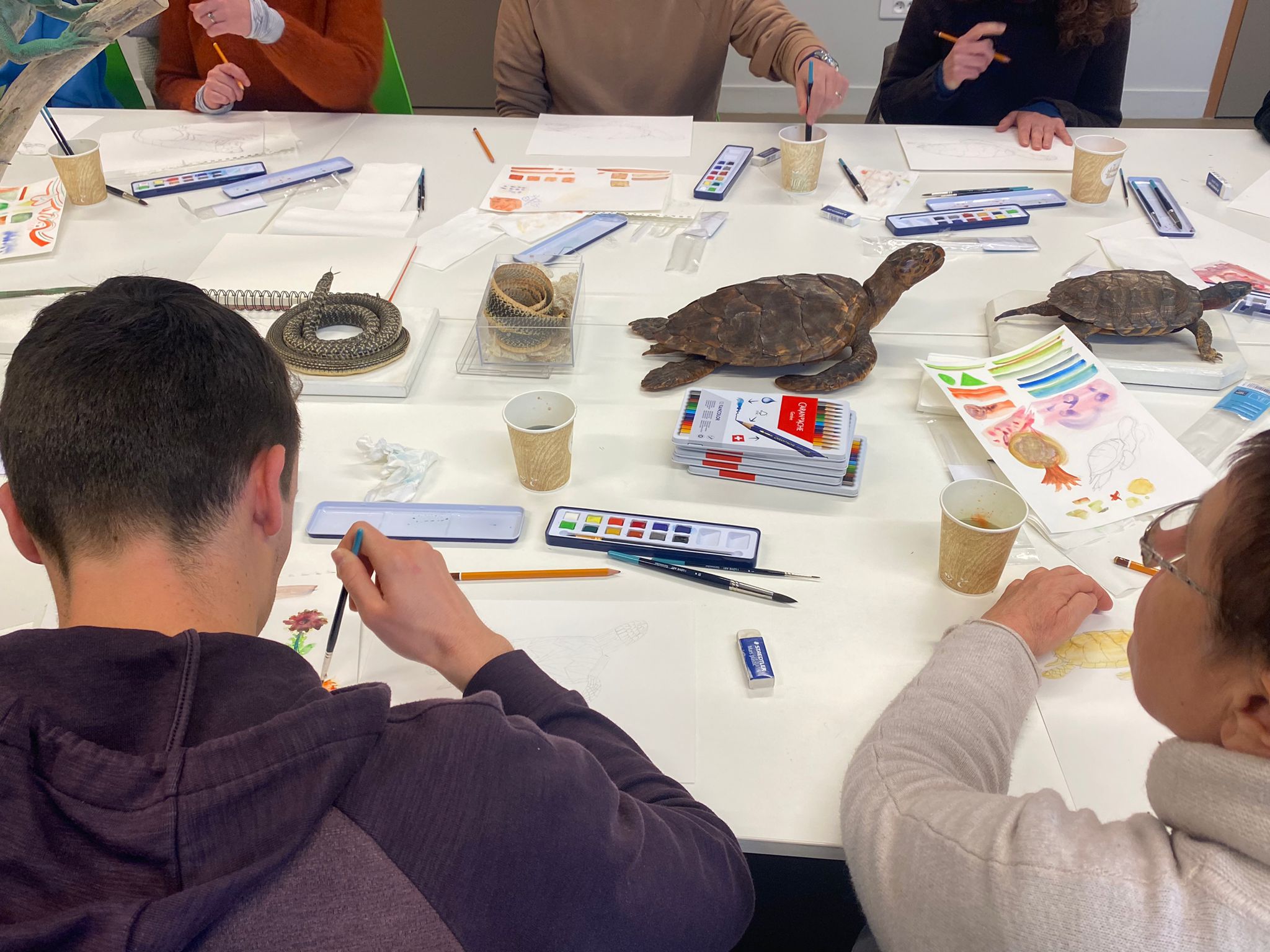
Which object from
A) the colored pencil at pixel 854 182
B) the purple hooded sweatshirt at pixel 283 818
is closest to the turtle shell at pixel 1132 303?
the colored pencil at pixel 854 182

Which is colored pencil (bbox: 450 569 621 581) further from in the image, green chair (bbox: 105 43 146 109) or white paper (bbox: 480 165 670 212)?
green chair (bbox: 105 43 146 109)

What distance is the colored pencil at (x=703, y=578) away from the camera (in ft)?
3.83

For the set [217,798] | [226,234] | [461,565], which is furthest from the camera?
[226,234]

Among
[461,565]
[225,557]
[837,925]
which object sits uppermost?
[225,557]

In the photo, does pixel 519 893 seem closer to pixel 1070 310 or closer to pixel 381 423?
pixel 381 423

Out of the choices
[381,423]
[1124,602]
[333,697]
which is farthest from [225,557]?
[1124,602]

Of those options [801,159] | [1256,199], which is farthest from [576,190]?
[1256,199]

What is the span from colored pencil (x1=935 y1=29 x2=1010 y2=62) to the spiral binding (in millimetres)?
1783

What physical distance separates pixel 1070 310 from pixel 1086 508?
470 millimetres

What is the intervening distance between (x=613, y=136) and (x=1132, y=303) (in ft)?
4.57

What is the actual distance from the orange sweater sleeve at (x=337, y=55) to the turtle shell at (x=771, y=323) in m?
1.44

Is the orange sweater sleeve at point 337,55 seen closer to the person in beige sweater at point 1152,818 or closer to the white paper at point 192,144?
the white paper at point 192,144

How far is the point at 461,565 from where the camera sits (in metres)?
1.22

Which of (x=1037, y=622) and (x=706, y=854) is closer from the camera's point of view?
(x=706, y=854)
